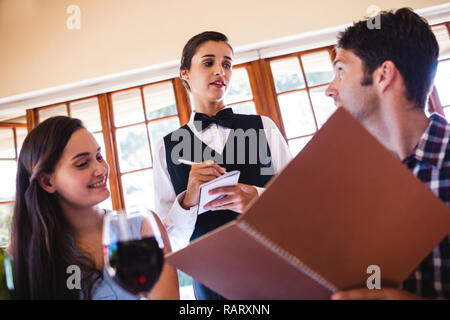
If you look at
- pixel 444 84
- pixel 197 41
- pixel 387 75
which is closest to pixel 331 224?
pixel 387 75

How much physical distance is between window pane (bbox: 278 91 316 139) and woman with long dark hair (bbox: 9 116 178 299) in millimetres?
2196

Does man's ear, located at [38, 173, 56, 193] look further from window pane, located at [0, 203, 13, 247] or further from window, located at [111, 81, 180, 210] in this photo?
window pane, located at [0, 203, 13, 247]

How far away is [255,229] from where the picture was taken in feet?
1.48

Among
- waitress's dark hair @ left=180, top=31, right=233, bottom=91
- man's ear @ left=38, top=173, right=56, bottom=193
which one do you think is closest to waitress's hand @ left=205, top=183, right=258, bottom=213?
man's ear @ left=38, top=173, right=56, bottom=193

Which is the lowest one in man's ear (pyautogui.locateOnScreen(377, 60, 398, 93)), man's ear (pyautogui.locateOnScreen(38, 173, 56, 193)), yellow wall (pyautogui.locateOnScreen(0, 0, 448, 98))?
man's ear (pyautogui.locateOnScreen(38, 173, 56, 193))

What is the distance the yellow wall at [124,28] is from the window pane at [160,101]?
9.9 inches

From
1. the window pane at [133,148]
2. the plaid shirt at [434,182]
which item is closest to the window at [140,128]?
the window pane at [133,148]

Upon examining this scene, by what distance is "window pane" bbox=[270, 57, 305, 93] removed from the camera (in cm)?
324

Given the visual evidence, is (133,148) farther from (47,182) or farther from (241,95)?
(47,182)

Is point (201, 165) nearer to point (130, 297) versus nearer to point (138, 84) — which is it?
point (130, 297)

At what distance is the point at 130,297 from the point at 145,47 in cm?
264

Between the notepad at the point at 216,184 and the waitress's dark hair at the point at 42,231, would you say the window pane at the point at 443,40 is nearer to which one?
the notepad at the point at 216,184

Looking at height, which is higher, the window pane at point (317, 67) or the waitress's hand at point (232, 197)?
the window pane at point (317, 67)

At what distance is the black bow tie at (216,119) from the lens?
162 centimetres
